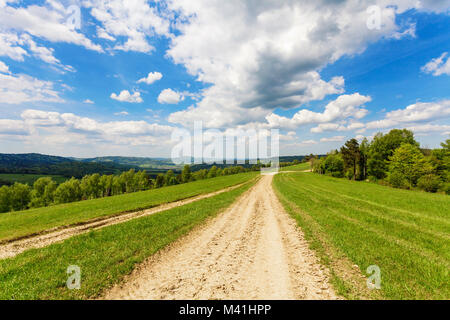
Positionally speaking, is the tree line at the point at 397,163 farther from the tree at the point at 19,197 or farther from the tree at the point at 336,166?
the tree at the point at 19,197

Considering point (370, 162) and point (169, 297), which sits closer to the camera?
point (169, 297)

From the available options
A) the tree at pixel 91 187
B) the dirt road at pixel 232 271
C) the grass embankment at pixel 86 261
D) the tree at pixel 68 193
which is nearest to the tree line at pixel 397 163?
the dirt road at pixel 232 271

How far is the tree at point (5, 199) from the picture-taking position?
5066 cm

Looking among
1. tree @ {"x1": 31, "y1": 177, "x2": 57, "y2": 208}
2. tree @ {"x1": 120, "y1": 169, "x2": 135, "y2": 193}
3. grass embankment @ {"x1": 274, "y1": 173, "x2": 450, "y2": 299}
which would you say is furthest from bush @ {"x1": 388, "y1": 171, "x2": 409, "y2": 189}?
tree @ {"x1": 31, "y1": 177, "x2": 57, "y2": 208}

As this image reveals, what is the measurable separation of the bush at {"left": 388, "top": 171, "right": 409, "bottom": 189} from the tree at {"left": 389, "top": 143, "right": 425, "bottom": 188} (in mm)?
293

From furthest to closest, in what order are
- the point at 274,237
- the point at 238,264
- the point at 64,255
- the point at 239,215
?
the point at 239,215, the point at 274,237, the point at 64,255, the point at 238,264

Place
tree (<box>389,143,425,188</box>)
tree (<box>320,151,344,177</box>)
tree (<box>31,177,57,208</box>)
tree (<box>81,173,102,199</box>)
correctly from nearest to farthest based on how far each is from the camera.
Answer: tree (<box>389,143,425,188</box>) → tree (<box>31,177,57,208</box>) → tree (<box>81,173,102,199</box>) → tree (<box>320,151,344,177</box>)

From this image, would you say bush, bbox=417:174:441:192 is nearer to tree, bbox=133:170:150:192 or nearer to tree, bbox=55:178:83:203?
tree, bbox=133:170:150:192

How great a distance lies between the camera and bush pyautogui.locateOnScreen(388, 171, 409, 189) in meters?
37.5

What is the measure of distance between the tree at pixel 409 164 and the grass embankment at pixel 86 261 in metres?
49.8

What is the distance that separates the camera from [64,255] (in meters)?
7.38

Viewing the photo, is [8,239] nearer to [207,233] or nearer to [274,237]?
[207,233]

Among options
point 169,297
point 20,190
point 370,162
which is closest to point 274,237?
point 169,297
